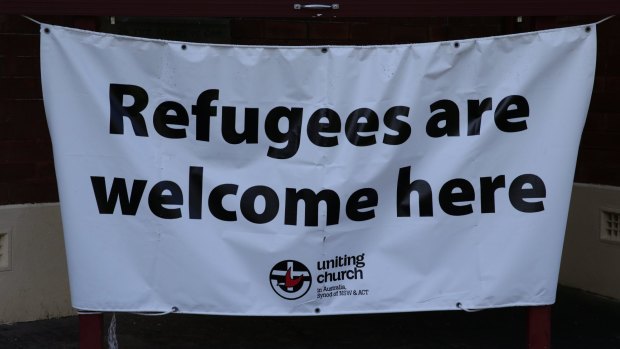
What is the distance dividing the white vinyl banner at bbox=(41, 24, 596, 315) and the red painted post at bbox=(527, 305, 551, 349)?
4.8 inches

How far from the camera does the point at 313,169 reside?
17.9 ft

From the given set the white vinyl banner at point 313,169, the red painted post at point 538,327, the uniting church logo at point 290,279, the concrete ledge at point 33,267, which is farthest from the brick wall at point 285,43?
the red painted post at point 538,327

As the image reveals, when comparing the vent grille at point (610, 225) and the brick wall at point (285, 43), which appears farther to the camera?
the vent grille at point (610, 225)

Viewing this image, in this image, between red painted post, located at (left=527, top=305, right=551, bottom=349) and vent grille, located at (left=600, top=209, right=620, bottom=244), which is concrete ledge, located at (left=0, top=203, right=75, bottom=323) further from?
vent grille, located at (left=600, top=209, right=620, bottom=244)

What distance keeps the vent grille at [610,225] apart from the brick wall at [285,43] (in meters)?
0.28

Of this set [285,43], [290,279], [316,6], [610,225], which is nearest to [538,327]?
[290,279]

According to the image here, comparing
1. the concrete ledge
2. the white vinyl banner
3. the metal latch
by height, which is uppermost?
the metal latch

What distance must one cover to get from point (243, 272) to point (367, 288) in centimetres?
72

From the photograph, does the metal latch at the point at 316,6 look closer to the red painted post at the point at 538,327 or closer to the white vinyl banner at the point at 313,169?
the white vinyl banner at the point at 313,169

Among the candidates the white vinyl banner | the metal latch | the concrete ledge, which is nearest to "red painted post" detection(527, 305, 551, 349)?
the white vinyl banner

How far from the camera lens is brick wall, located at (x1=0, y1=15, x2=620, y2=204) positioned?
23.6 feet

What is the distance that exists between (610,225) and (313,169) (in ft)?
13.0

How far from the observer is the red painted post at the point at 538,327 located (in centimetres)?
573

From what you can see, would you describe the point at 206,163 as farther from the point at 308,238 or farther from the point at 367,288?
the point at 367,288
